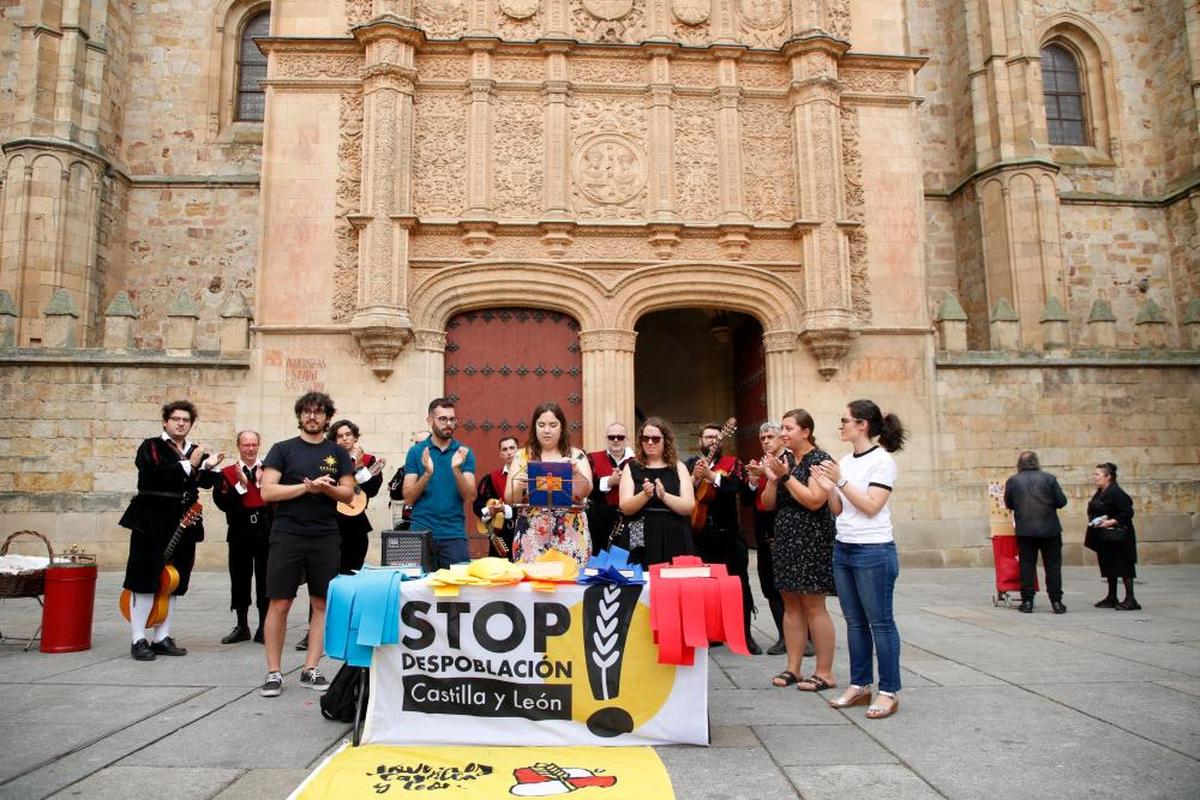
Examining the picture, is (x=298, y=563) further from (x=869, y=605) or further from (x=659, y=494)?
(x=869, y=605)

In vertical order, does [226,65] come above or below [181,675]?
above

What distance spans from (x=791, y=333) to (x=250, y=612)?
8941mm

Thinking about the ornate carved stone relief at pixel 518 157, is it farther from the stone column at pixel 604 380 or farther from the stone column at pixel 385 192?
the stone column at pixel 604 380

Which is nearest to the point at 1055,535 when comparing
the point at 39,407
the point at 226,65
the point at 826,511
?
the point at 826,511

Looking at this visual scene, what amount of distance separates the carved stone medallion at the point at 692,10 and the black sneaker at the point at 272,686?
12537 mm

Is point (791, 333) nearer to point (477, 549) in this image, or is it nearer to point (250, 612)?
point (477, 549)

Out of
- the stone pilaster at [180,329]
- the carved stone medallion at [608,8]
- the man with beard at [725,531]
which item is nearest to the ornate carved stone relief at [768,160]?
the carved stone medallion at [608,8]

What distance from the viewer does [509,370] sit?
13.3 metres

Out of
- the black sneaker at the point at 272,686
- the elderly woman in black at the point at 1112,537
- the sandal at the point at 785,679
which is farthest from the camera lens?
the elderly woman in black at the point at 1112,537

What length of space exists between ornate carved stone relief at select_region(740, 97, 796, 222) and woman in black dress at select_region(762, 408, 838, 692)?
882 centimetres

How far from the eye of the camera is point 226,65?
61.9ft

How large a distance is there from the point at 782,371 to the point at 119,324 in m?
10.5

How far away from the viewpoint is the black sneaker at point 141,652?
641 centimetres

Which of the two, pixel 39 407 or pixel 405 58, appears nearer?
pixel 39 407
